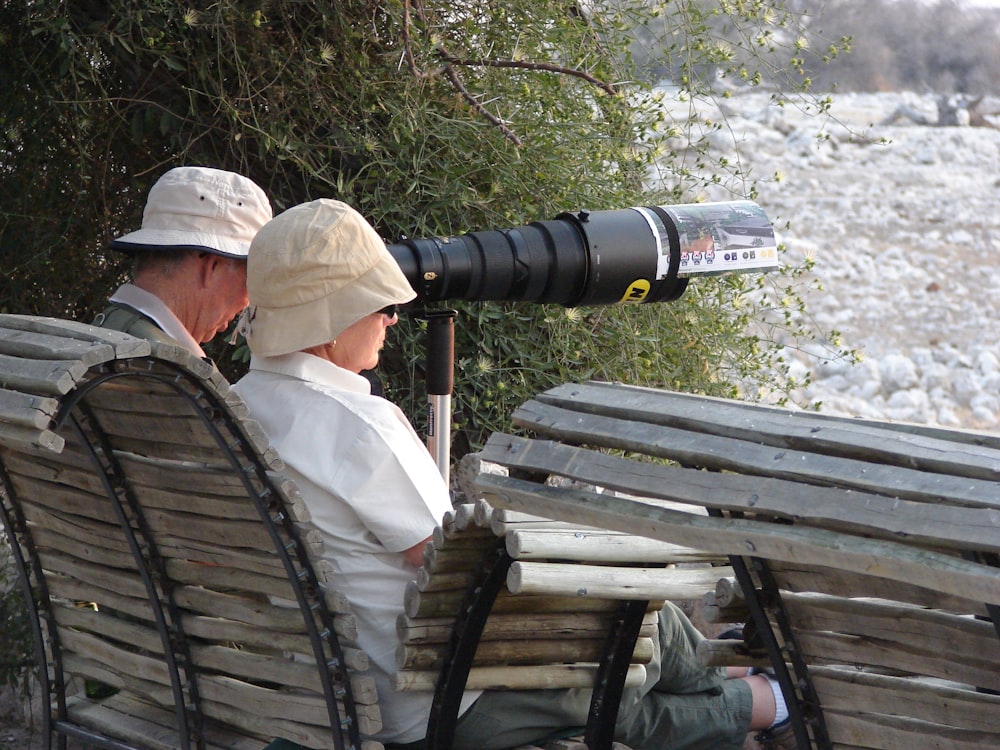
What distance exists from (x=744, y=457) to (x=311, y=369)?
823 mm

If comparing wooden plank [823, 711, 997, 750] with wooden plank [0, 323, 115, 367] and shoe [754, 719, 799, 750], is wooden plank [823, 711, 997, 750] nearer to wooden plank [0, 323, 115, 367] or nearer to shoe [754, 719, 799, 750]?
shoe [754, 719, 799, 750]

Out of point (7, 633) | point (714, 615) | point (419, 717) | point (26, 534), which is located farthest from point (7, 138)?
point (714, 615)

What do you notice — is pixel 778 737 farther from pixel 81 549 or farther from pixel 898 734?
pixel 81 549

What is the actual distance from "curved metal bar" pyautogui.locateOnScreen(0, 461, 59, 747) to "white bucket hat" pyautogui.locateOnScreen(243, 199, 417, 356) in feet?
1.52

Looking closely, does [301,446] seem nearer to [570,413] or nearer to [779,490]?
[570,413]

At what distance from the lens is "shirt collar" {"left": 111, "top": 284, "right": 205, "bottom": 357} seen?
2.39 meters

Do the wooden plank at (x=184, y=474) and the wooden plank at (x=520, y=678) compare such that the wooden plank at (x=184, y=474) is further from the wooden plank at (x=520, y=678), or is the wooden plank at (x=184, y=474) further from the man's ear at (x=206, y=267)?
the man's ear at (x=206, y=267)

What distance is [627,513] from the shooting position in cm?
139

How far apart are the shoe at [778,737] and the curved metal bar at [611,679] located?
0.52 meters

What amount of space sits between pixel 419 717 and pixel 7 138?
2.42 m

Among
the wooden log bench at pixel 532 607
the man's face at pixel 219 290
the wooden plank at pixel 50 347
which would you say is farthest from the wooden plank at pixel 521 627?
the man's face at pixel 219 290

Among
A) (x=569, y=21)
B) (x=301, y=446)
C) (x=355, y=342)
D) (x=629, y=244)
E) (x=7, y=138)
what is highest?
(x=569, y=21)

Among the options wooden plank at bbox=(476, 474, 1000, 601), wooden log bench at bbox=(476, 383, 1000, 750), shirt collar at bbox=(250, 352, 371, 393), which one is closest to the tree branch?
shirt collar at bbox=(250, 352, 371, 393)

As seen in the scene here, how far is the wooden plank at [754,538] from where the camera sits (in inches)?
44.9
